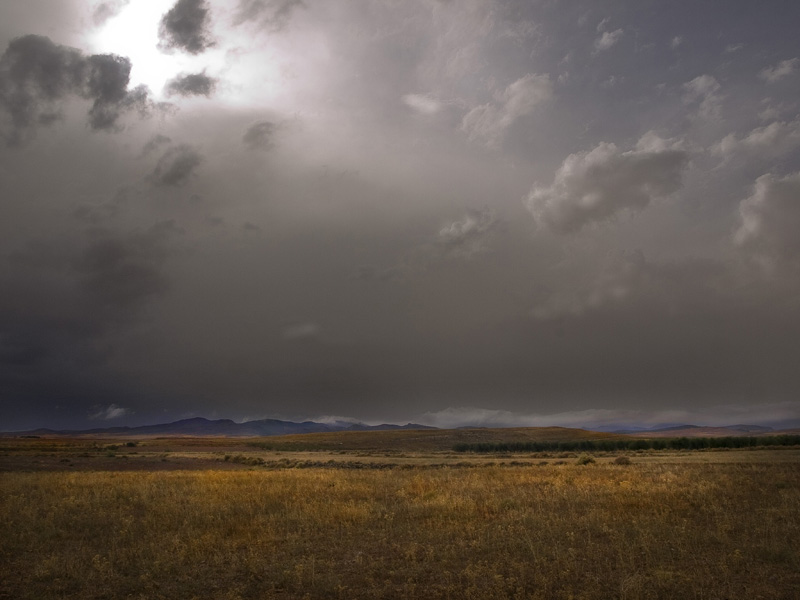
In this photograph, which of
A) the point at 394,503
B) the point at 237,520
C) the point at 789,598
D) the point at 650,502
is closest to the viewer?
the point at 789,598

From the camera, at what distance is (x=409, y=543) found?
12391mm

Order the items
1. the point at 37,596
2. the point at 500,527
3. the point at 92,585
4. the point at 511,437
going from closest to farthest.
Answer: the point at 37,596
the point at 92,585
the point at 500,527
the point at 511,437

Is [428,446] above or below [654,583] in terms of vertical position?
Answer: below

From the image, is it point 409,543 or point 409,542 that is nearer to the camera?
point 409,543

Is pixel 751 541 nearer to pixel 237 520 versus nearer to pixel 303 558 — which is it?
pixel 303 558

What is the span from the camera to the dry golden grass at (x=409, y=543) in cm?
912

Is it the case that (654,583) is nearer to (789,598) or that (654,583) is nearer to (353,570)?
(789,598)

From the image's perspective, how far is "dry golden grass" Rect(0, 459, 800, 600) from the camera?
Result: 29.9 ft

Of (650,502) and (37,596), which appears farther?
(650,502)

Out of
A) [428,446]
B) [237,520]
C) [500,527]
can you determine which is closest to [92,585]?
[237,520]

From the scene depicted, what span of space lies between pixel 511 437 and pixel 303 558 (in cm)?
13393

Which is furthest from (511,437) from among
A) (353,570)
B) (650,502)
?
(353,570)

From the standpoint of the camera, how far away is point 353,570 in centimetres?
1030

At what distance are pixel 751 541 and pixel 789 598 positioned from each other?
3.89 m
